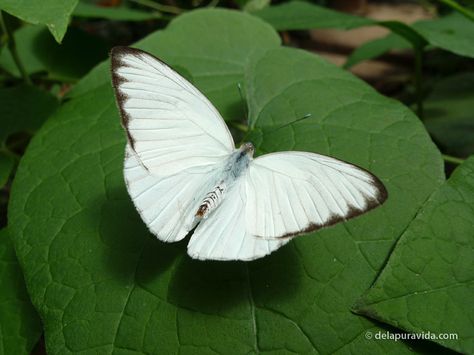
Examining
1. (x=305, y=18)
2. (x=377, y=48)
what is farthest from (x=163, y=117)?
(x=377, y=48)

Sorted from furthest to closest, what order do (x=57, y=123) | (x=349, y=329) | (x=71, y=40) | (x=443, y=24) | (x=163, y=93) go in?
(x=71, y=40) < (x=443, y=24) < (x=57, y=123) < (x=163, y=93) < (x=349, y=329)

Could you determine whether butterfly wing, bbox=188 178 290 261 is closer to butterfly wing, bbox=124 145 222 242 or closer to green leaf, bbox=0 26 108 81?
butterfly wing, bbox=124 145 222 242

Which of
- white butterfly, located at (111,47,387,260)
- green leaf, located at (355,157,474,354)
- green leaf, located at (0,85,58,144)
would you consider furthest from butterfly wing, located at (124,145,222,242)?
green leaf, located at (0,85,58,144)

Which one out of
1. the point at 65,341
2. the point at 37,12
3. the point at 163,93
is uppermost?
the point at 37,12

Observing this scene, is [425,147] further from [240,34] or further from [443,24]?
[443,24]

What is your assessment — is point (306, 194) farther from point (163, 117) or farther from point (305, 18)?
point (305, 18)

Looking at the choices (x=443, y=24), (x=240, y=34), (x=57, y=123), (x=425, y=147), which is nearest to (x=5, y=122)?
(x=57, y=123)
